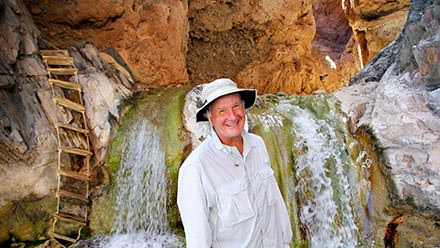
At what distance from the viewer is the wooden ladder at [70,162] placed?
3.99 metres

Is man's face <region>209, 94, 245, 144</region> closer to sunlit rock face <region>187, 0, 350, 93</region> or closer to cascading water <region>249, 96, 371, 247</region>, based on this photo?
cascading water <region>249, 96, 371, 247</region>

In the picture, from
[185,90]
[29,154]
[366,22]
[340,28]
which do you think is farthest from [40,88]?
[340,28]

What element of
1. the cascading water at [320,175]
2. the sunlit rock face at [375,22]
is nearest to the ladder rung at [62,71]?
the cascading water at [320,175]

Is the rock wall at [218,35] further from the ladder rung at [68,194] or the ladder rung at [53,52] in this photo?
the ladder rung at [68,194]

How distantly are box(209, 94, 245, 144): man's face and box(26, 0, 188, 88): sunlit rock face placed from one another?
480 centimetres

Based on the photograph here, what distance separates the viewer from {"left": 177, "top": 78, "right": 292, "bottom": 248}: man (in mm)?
1524

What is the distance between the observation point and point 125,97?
4.90 meters

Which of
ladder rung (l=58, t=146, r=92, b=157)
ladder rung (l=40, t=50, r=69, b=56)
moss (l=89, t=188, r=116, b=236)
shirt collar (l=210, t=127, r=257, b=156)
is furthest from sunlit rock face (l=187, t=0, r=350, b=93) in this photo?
shirt collar (l=210, t=127, r=257, b=156)

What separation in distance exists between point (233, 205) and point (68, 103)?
350 cm

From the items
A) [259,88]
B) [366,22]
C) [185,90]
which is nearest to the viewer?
[185,90]

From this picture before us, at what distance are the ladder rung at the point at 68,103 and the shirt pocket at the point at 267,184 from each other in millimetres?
3354

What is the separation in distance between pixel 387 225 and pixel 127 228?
304 centimetres

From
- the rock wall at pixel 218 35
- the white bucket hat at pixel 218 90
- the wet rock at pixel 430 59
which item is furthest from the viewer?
the rock wall at pixel 218 35

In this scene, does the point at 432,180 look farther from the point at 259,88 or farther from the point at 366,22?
the point at 366,22
